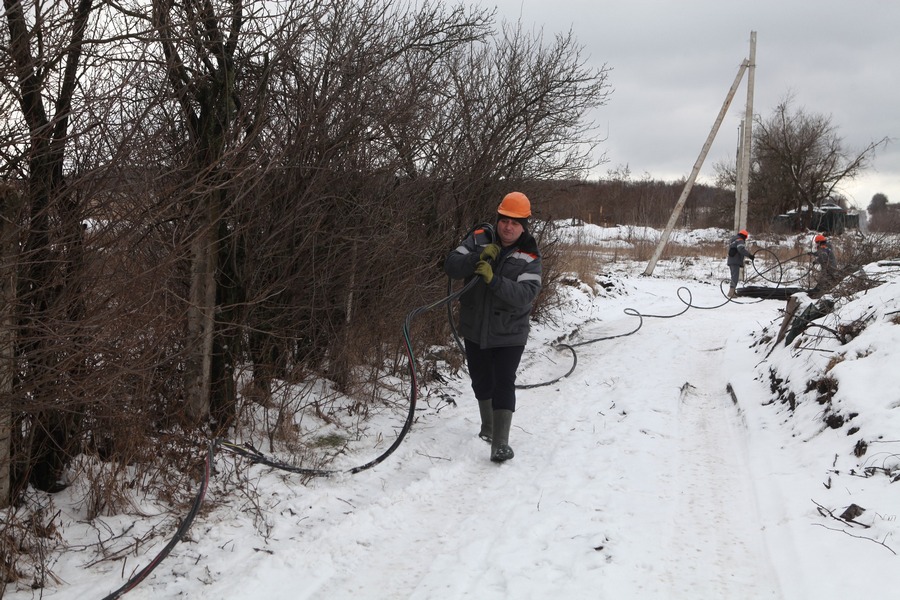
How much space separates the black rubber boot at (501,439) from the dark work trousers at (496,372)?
0.06 m

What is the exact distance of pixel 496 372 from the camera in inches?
210

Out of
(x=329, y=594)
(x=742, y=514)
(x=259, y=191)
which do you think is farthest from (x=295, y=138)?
(x=742, y=514)

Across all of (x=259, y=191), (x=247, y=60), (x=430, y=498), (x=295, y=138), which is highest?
(x=247, y=60)

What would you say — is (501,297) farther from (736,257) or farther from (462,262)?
(736,257)

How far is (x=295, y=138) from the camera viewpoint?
4.69 meters

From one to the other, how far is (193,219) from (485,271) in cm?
207

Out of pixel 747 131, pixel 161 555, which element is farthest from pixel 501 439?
pixel 747 131

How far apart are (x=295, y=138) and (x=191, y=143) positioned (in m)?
0.74

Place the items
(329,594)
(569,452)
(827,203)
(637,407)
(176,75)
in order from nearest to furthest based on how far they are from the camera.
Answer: (329,594), (176,75), (569,452), (637,407), (827,203)

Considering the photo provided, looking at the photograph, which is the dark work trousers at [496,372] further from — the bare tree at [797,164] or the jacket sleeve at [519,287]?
the bare tree at [797,164]

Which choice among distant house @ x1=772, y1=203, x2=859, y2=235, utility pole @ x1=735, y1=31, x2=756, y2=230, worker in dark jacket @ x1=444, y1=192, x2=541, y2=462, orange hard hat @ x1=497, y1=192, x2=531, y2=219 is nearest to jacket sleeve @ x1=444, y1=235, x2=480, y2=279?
worker in dark jacket @ x1=444, y1=192, x2=541, y2=462

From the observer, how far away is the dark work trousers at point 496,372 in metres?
5.26

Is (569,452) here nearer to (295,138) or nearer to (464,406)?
(464,406)

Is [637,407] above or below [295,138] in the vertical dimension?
below
